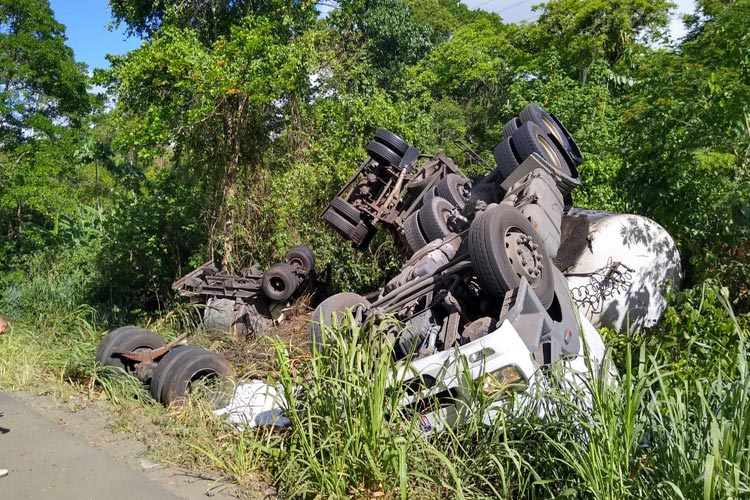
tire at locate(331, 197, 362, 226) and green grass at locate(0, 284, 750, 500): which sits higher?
tire at locate(331, 197, 362, 226)

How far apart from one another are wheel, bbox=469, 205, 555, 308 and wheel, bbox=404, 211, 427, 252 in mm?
1823

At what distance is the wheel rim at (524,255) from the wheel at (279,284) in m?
4.00

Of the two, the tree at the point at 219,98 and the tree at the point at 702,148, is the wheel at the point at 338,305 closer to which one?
the tree at the point at 702,148

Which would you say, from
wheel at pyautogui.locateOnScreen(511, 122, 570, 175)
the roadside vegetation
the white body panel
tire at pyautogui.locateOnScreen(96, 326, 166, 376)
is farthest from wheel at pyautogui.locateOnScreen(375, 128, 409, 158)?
the white body panel

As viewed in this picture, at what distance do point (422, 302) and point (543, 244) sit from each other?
3.85 feet

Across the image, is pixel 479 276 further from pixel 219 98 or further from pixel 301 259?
pixel 219 98

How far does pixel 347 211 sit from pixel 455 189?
1.44 metres

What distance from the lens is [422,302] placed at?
241 inches

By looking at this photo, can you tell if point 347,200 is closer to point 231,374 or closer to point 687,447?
point 231,374

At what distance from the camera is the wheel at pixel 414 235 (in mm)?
7820

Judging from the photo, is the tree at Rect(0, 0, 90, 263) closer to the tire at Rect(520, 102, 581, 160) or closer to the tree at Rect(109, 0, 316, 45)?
the tree at Rect(109, 0, 316, 45)

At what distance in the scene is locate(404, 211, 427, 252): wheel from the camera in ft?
25.7

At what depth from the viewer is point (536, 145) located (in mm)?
7734

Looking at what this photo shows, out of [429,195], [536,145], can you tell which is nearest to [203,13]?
[429,195]
